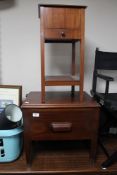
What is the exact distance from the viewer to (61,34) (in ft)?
4.05

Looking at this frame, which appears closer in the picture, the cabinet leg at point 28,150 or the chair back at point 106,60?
the cabinet leg at point 28,150

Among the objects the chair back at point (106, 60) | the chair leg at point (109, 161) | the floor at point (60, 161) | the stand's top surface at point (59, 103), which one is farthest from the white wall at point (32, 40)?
the chair leg at point (109, 161)

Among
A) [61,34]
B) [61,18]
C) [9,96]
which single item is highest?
[61,18]

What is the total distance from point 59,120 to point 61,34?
58cm

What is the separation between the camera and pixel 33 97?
142 cm

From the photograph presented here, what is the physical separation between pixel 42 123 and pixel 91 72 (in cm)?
80

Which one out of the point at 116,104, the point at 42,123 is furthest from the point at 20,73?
the point at 116,104

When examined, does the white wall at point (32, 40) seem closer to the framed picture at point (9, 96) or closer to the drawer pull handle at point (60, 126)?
the framed picture at point (9, 96)

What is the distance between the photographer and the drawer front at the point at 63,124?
4.06 feet

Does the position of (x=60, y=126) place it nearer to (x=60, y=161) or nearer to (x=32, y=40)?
(x=60, y=161)

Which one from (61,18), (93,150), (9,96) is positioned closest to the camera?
(61,18)

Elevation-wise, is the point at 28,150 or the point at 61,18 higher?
the point at 61,18

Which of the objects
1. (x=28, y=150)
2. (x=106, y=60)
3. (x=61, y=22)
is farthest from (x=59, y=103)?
(x=106, y=60)

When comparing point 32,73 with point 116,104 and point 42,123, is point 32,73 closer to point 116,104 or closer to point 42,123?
point 42,123
